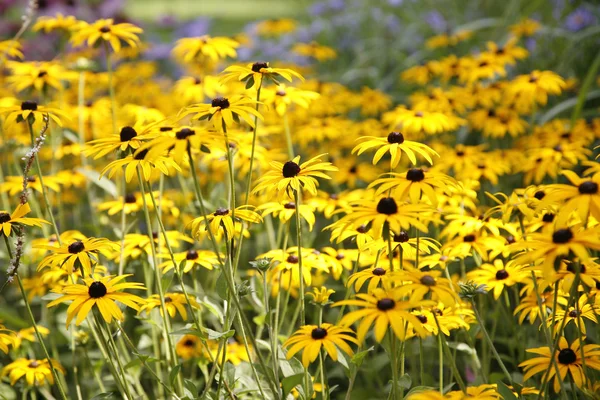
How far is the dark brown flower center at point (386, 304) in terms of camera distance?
1.49 metres

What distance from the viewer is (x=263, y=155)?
3014 millimetres

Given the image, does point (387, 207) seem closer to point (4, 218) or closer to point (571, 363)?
point (571, 363)

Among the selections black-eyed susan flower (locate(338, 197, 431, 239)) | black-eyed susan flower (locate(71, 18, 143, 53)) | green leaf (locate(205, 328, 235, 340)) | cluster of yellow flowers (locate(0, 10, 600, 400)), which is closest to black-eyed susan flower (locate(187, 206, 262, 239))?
cluster of yellow flowers (locate(0, 10, 600, 400))

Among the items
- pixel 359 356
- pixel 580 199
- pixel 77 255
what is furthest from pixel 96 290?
pixel 580 199

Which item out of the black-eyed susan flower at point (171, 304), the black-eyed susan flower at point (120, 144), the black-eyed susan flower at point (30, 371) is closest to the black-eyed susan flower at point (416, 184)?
the black-eyed susan flower at point (120, 144)

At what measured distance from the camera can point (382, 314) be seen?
1484 millimetres

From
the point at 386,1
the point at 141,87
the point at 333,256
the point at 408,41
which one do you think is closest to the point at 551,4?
the point at 408,41

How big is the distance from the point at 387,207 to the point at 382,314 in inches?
9.9

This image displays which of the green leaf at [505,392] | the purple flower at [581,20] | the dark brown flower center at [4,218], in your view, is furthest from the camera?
the purple flower at [581,20]

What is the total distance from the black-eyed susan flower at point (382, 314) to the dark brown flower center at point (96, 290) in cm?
59

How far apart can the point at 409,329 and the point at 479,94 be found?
2.12 metres

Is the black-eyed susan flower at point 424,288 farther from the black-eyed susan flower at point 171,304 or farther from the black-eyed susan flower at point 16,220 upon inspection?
the black-eyed susan flower at point 16,220

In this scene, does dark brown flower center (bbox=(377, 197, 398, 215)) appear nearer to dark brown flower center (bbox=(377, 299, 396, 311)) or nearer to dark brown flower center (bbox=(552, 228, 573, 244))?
dark brown flower center (bbox=(377, 299, 396, 311))

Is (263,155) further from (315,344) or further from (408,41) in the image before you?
(408,41)
